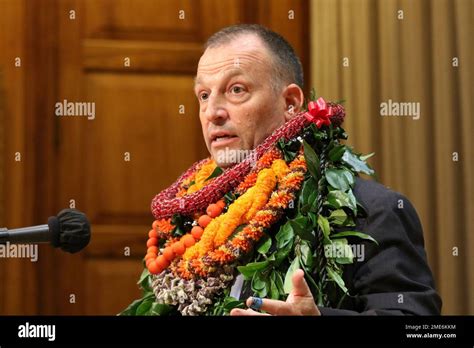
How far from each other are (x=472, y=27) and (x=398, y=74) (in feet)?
0.95

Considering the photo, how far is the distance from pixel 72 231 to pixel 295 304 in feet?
1.24

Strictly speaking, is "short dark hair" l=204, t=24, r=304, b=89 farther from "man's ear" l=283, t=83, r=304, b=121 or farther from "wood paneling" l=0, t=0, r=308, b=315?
"wood paneling" l=0, t=0, r=308, b=315

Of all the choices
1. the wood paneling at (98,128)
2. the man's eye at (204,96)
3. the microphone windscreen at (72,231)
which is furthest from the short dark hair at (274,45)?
the wood paneling at (98,128)

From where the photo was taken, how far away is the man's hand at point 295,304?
56.4 inches

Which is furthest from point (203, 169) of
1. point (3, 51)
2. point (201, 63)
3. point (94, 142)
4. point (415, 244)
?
point (3, 51)

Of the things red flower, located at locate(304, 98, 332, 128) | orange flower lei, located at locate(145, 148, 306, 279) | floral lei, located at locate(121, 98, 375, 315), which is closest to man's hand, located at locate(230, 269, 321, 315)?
floral lei, located at locate(121, 98, 375, 315)

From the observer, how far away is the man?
1.71 metres

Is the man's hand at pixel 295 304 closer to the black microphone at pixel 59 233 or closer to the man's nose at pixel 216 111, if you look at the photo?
the black microphone at pixel 59 233

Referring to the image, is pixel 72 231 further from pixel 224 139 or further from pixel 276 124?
pixel 276 124

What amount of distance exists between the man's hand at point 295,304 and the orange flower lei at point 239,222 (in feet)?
1.26

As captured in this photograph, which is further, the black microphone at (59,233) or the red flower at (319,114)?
the red flower at (319,114)

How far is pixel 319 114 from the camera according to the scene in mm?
1947
